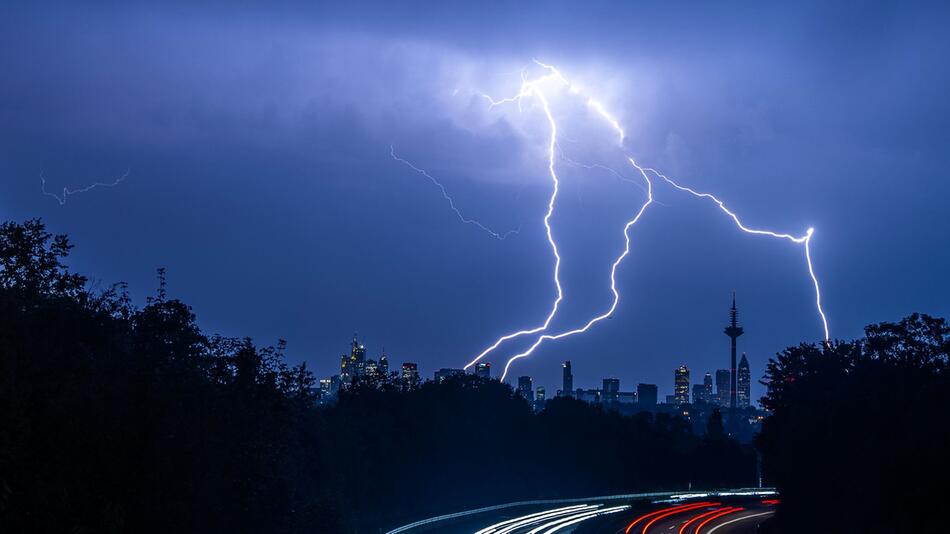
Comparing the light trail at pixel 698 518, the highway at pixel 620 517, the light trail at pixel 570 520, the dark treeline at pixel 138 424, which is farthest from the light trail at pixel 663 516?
the dark treeline at pixel 138 424

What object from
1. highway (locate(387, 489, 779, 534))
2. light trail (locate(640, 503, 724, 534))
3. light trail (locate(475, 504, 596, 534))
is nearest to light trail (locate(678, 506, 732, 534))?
highway (locate(387, 489, 779, 534))

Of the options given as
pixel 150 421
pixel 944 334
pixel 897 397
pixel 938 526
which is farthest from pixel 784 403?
pixel 150 421

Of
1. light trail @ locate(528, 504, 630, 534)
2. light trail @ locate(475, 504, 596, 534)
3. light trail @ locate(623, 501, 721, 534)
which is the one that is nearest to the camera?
light trail @ locate(475, 504, 596, 534)

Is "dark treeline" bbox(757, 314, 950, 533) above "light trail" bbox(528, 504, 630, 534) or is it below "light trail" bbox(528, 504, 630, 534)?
above

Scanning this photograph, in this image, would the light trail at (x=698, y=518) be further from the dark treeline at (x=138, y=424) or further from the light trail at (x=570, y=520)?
the dark treeline at (x=138, y=424)

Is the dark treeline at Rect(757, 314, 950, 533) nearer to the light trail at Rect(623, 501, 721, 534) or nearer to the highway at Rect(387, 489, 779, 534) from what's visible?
the highway at Rect(387, 489, 779, 534)

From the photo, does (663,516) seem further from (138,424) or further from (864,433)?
(138,424)

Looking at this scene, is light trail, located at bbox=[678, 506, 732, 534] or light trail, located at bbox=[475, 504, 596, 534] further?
light trail, located at bbox=[678, 506, 732, 534]

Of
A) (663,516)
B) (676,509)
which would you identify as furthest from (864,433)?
(676,509)
